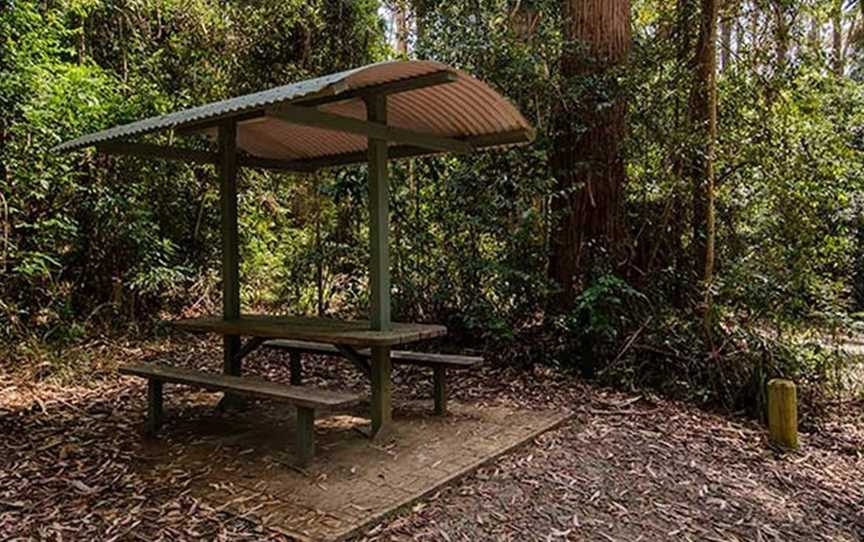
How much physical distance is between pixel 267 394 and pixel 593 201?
3.69m

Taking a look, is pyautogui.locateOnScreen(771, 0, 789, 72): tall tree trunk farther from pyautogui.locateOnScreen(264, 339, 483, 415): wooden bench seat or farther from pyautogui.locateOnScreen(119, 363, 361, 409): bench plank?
pyautogui.locateOnScreen(119, 363, 361, 409): bench plank

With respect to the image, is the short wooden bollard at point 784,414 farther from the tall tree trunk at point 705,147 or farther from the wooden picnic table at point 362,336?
the wooden picnic table at point 362,336

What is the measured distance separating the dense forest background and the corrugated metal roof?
125 centimetres

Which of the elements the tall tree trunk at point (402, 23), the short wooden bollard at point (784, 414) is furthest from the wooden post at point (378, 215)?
the tall tree trunk at point (402, 23)

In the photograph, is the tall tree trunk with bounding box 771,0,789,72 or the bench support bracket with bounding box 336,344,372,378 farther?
the tall tree trunk with bounding box 771,0,789,72

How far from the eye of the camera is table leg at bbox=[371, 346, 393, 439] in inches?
156

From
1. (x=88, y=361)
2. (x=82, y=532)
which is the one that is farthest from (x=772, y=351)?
(x=88, y=361)

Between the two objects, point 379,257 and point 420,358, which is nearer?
point 379,257

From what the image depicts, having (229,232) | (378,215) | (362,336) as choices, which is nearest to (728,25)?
(378,215)

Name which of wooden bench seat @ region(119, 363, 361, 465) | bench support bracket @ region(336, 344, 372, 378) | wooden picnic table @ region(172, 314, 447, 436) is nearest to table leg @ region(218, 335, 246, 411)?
wooden picnic table @ region(172, 314, 447, 436)

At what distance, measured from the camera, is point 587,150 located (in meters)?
5.95

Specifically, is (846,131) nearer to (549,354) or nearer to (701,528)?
(549,354)

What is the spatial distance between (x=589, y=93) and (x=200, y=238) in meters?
5.02

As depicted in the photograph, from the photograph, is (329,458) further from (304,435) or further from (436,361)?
(436,361)
